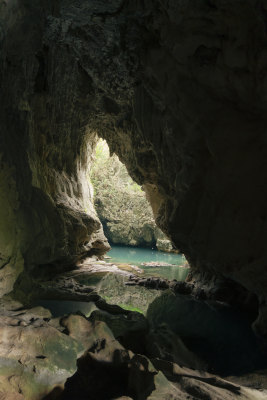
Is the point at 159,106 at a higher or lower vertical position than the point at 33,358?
higher

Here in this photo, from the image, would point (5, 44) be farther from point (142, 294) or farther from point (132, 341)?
point (142, 294)

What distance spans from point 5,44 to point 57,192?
13.8 ft

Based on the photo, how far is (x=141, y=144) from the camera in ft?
24.2

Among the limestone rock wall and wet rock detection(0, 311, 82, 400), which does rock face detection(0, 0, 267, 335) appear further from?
wet rock detection(0, 311, 82, 400)

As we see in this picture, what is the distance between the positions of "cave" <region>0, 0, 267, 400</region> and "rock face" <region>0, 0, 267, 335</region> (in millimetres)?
23

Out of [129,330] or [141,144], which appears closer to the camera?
[129,330]

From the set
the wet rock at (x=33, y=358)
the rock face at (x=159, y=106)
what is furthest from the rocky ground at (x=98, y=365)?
the rock face at (x=159, y=106)

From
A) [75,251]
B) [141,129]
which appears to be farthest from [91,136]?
[141,129]

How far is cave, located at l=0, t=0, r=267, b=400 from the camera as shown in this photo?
245 centimetres

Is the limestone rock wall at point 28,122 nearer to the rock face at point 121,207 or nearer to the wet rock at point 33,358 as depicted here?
the wet rock at point 33,358

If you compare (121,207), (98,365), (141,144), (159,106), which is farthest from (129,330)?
(121,207)

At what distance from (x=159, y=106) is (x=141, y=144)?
2297 mm

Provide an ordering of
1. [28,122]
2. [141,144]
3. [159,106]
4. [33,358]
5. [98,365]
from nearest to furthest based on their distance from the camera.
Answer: [33,358] < [98,365] < [159,106] < [28,122] < [141,144]

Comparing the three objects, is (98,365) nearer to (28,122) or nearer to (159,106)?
(159,106)
